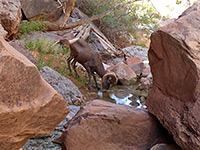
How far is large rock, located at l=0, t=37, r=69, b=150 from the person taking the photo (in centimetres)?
192

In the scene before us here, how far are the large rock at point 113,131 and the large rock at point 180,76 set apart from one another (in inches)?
12.9

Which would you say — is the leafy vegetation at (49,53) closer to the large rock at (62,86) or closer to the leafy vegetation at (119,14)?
the large rock at (62,86)

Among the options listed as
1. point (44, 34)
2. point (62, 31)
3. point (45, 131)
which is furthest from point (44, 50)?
point (45, 131)

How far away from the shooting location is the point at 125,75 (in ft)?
29.8

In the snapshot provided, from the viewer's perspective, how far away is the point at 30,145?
3.51 meters

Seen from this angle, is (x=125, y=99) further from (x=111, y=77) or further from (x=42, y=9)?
(x=42, y=9)

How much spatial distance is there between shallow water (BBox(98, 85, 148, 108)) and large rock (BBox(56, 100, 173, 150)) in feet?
9.99

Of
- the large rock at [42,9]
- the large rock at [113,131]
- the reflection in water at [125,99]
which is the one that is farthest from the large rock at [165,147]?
the large rock at [42,9]

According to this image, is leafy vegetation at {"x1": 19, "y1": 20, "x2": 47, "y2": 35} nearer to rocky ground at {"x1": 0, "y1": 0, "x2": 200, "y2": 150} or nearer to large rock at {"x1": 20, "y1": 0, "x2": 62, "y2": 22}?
large rock at {"x1": 20, "y1": 0, "x2": 62, "y2": 22}

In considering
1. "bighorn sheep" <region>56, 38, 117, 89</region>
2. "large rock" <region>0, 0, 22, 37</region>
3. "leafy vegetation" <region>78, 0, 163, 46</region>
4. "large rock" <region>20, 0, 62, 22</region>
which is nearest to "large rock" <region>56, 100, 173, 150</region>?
"bighorn sheep" <region>56, 38, 117, 89</region>

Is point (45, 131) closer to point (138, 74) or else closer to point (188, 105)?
point (188, 105)

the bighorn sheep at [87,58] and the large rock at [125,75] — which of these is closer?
the bighorn sheep at [87,58]

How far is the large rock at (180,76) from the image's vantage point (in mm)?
Answer: 2580

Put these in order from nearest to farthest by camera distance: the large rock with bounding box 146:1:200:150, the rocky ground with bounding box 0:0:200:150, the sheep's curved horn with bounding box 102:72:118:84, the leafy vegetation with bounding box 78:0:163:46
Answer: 1. the rocky ground with bounding box 0:0:200:150
2. the large rock with bounding box 146:1:200:150
3. the sheep's curved horn with bounding box 102:72:118:84
4. the leafy vegetation with bounding box 78:0:163:46
